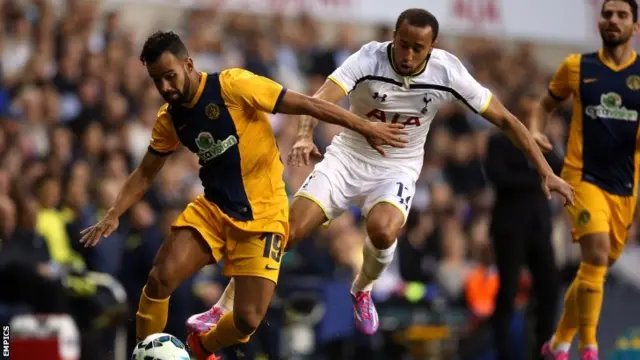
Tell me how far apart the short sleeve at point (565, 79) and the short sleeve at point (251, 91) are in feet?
9.06

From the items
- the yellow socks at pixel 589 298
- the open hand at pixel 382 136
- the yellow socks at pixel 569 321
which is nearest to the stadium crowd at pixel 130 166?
the yellow socks at pixel 569 321

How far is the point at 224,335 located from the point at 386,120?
2.04 meters

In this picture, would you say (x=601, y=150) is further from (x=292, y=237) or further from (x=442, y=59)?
(x=292, y=237)

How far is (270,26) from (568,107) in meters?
Result: 4.33

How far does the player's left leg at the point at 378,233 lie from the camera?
1038 cm

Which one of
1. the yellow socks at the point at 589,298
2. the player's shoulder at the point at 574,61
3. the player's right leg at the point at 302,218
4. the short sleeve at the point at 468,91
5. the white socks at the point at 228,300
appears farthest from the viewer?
the player's shoulder at the point at 574,61

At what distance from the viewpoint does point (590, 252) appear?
10.8m

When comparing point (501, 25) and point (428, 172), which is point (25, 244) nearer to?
point (428, 172)

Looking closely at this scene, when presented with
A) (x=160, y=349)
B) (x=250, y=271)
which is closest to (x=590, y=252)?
(x=250, y=271)

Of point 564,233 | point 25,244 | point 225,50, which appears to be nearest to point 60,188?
point 25,244

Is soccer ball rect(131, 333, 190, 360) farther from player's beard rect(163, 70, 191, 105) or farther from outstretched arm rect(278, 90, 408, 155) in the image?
outstretched arm rect(278, 90, 408, 155)

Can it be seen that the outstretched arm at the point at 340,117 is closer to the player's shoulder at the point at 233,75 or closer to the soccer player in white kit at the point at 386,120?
the player's shoulder at the point at 233,75

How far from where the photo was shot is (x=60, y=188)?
47.3ft

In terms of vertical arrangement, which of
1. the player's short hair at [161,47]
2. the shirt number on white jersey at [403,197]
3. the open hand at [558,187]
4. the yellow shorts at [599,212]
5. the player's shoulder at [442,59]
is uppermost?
the player's short hair at [161,47]
